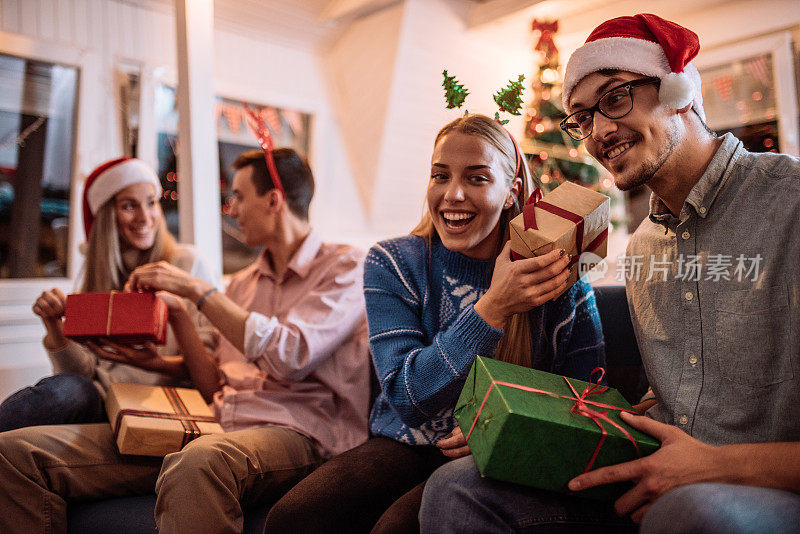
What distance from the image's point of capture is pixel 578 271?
126 centimetres

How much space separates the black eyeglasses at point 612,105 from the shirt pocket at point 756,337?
401 millimetres

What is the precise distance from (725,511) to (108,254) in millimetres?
1994

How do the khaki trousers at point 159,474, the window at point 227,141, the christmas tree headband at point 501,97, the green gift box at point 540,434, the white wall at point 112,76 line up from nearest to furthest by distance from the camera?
the green gift box at point 540,434, the khaki trousers at point 159,474, the christmas tree headband at point 501,97, the white wall at point 112,76, the window at point 227,141

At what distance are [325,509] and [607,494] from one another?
576mm

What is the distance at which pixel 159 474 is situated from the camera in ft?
5.13

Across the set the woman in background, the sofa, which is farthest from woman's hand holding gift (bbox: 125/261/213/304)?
the sofa

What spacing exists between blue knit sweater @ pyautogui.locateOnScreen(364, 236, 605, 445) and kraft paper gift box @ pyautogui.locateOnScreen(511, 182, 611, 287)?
0.74 ft

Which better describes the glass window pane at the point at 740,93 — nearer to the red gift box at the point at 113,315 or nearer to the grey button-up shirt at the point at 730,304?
the grey button-up shirt at the point at 730,304

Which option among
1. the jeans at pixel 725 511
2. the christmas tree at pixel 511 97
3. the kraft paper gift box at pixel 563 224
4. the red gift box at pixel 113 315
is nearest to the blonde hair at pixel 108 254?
the red gift box at pixel 113 315

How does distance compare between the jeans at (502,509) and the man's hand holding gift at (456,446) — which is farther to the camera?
the man's hand holding gift at (456,446)

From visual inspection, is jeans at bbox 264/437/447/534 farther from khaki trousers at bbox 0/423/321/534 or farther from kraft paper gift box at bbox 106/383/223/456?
kraft paper gift box at bbox 106/383/223/456

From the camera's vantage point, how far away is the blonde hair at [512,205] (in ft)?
4.47

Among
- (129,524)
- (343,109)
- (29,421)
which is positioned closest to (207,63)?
(343,109)

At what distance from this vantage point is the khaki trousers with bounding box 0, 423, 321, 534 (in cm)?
141
